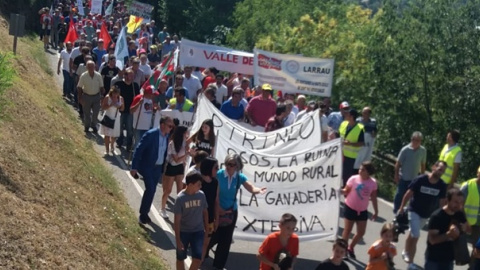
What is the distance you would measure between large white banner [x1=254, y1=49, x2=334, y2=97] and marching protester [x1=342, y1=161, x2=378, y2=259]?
320 inches

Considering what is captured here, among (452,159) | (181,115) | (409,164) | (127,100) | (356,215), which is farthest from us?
(127,100)

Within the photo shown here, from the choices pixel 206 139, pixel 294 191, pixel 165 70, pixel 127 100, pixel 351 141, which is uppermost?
pixel 165 70

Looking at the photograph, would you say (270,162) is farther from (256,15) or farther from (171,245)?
(256,15)

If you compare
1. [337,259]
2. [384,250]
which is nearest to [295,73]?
[384,250]

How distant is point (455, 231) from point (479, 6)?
1457cm

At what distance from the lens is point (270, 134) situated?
15.6 m

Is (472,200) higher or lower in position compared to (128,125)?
higher

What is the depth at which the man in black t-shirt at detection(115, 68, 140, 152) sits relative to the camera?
64.1ft

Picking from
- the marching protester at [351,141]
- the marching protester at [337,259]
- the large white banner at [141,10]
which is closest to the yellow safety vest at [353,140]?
the marching protester at [351,141]

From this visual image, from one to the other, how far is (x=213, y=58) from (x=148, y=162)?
9.83 meters

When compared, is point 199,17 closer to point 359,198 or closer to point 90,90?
point 90,90

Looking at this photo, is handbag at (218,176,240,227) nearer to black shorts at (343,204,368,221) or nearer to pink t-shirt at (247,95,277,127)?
black shorts at (343,204,368,221)

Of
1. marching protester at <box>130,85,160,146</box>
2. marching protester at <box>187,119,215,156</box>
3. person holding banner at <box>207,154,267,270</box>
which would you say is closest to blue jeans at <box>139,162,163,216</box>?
marching protester at <box>187,119,215,156</box>

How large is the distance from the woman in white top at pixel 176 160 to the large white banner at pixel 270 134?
787 millimetres
